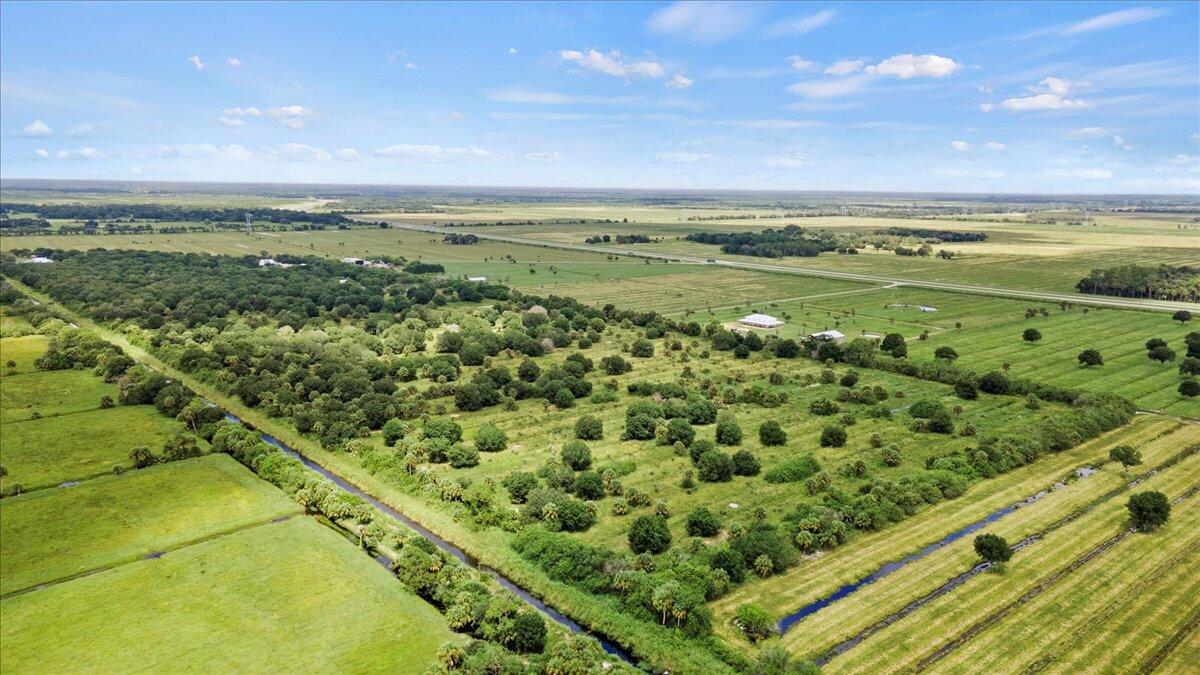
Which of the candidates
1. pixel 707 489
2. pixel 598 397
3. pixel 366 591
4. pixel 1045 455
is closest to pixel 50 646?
pixel 366 591

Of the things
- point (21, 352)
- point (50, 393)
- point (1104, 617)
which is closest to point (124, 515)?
point (50, 393)

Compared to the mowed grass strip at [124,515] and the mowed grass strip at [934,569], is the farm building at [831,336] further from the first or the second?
the mowed grass strip at [124,515]

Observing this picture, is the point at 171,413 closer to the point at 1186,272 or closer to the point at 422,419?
the point at 422,419

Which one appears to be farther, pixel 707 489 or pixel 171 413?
pixel 171 413

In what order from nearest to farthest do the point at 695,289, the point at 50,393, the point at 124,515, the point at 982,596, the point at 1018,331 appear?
1. the point at 982,596
2. the point at 124,515
3. the point at 50,393
4. the point at 1018,331
5. the point at 695,289

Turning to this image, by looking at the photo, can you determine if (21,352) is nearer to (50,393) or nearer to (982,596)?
(50,393)

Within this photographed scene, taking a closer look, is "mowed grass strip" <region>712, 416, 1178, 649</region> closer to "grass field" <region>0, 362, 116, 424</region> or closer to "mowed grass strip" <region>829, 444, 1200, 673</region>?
"mowed grass strip" <region>829, 444, 1200, 673</region>
